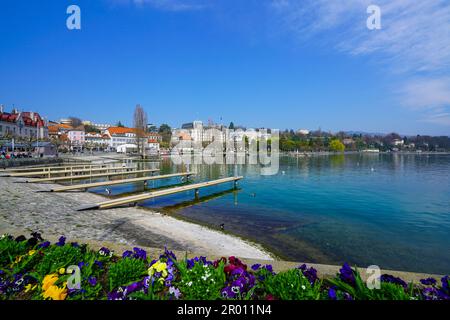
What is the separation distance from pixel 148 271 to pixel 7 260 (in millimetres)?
3020

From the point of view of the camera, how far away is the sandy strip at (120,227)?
9828 millimetres

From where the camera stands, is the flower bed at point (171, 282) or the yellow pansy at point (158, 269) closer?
the flower bed at point (171, 282)

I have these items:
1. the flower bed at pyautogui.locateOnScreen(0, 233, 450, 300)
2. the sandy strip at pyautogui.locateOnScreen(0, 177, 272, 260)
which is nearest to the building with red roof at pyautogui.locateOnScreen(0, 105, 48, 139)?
the sandy strip at pyautogui.locateOnScreen(0, 177, 272, 260)

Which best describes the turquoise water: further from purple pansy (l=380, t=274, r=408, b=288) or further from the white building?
the white building

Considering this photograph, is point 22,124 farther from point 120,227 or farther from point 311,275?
point 311,275

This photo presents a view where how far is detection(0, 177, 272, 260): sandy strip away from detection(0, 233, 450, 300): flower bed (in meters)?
4.67

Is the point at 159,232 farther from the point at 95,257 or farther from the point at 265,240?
the point at 95,257

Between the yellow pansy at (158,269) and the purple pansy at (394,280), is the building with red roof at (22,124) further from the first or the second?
the purple pansy at (394,280)

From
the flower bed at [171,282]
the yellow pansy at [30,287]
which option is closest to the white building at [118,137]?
the flower bed at [171,282]

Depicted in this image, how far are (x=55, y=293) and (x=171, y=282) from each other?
179 cm

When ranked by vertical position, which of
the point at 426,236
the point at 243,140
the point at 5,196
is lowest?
the point at 426,236

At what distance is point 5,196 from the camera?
1597cm
